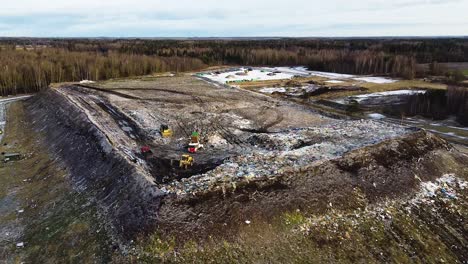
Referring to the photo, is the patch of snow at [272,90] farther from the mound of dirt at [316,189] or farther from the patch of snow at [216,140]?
the mound of dirt at [316,189]

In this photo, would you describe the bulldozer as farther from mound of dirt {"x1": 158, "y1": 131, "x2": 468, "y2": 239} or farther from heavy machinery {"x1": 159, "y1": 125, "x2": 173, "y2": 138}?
heavy machinery {"x1": 159, "y1": 125, "x2": 173, "y2": 138}

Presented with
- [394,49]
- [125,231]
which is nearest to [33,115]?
[125,231]

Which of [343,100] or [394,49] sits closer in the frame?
[343,100]

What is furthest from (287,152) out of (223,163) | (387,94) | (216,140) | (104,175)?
(387,94)

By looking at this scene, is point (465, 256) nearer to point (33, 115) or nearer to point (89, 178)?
point (89, 178)

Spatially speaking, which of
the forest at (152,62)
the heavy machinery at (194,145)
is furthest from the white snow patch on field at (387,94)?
the heavy machinery at (194,145)

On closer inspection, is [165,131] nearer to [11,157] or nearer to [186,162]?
[186,162]

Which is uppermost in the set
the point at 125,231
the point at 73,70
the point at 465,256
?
the point at 73,70

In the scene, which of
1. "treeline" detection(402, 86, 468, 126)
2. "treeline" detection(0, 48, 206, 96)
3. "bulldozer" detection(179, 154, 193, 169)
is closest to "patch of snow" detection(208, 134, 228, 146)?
"bulldozer" detection(179, 154, 193, 169)
